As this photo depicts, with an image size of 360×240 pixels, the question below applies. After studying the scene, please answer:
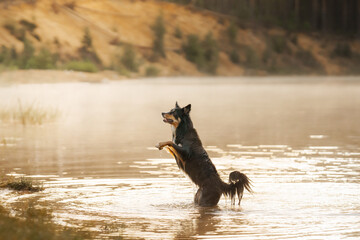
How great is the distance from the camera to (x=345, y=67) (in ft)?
295

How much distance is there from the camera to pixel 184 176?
14.4 m

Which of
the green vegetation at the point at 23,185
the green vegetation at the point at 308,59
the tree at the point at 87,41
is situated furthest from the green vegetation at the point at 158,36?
the green vegetation at the point at 23,185

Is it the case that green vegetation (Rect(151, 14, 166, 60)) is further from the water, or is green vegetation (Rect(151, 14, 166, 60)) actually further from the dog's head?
the dog's head

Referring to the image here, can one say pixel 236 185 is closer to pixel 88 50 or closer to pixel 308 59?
pixel 88 50

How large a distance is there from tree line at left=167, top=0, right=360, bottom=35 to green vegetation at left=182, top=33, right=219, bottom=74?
11440 mm

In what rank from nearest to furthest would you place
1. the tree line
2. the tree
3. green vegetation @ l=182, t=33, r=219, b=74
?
the tree
green vegetation @ l=182, t=33, r=219, b=74
the tree line

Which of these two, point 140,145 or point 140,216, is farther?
point 140,145

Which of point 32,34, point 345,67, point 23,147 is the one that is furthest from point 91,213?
point 345,67

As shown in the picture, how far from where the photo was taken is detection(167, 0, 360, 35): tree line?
9806 centimetres

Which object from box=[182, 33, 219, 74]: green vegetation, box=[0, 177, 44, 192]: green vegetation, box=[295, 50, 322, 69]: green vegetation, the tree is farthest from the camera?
box=[295, 50, 322, 69]: green vegetation

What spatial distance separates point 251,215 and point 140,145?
9738 mm

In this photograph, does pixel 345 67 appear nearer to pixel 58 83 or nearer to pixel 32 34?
pixel 32 34

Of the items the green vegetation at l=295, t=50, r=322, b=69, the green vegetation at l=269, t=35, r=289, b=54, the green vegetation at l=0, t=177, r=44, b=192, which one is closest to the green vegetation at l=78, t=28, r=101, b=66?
the green vegetation at l=269, t=35, r=289, b=54

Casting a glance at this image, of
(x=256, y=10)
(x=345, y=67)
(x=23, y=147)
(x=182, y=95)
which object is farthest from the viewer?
(x=256, y=10)
